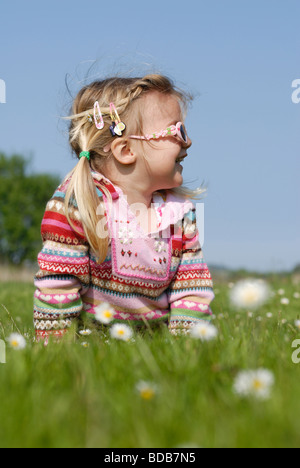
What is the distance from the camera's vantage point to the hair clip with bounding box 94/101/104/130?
4168mm

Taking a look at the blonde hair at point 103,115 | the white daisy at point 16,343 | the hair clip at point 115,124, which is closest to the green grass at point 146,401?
the white daisy at point 16,343

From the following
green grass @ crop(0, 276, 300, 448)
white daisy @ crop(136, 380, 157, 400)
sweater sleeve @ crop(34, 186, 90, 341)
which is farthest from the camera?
sweater sleeve @ crop(34, 186, 90, 341)

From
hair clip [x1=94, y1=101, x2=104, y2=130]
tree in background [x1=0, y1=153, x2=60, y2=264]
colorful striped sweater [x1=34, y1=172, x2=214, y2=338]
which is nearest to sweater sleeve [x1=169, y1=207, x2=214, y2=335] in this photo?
colorful striped sweater [x1=34, y1=172, x2=214, y2=338]

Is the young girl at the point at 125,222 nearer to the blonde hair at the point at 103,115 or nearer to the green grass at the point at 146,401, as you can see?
the blonde hair at the point at 103,115

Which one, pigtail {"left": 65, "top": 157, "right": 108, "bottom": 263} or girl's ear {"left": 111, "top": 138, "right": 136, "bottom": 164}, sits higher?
girl's ear {"left": 111, "top": 138, "right": 136, "bottom": 164}

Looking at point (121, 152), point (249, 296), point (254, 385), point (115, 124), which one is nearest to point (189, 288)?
point (121, 152)

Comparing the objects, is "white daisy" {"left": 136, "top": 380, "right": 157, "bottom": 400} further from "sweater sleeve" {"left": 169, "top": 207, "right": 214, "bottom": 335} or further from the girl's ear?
the girl's ear

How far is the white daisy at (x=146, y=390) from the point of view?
1946mm

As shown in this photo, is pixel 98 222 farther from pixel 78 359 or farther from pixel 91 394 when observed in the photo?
pixel 91 394

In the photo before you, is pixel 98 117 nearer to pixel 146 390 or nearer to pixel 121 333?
pixel 121 333

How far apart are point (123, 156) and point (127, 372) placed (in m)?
2.29

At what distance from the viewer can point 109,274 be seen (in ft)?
13.1

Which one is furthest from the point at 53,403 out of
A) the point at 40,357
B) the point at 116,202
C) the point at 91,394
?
the point at 116,202

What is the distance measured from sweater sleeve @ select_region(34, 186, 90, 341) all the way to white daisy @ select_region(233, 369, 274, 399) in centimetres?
196
